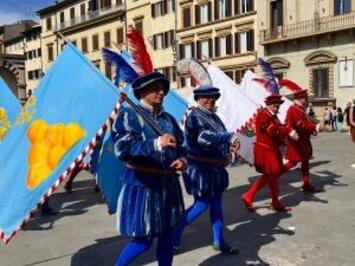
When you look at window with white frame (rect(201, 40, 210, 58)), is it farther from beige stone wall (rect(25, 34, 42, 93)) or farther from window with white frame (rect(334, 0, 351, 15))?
beige stone wall (rect(25, 34, 42, 93))

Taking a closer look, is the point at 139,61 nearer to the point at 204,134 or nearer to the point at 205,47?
the point at 204,134

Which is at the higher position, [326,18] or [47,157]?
[326,18]

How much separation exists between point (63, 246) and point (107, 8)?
4314 centimetres

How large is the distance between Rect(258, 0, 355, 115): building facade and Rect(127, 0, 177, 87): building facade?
9.31 m

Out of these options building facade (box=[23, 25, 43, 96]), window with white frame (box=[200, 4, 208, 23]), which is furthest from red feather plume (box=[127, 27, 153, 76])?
building facade (box=[23, 25, 43, 96])

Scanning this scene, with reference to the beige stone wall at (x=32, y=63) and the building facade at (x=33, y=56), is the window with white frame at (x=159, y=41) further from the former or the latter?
the beige stone wall at (x=32, y=63)

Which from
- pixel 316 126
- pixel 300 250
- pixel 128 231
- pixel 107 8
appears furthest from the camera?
pixel 107 8

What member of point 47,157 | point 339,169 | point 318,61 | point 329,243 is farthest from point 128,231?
point 318,61

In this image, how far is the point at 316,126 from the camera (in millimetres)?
8055

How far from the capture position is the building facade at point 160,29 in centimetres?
3934

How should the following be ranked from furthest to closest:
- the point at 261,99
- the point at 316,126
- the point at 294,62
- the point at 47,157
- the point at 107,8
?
the point at 107,8, the point at 294,62, the point at 261,99, the point at 316,126, the point at 47,157

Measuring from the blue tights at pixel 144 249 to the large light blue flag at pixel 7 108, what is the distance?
14.7ft

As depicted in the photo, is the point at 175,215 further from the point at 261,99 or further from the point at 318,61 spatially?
the point at 318,61

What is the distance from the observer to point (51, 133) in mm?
4551
